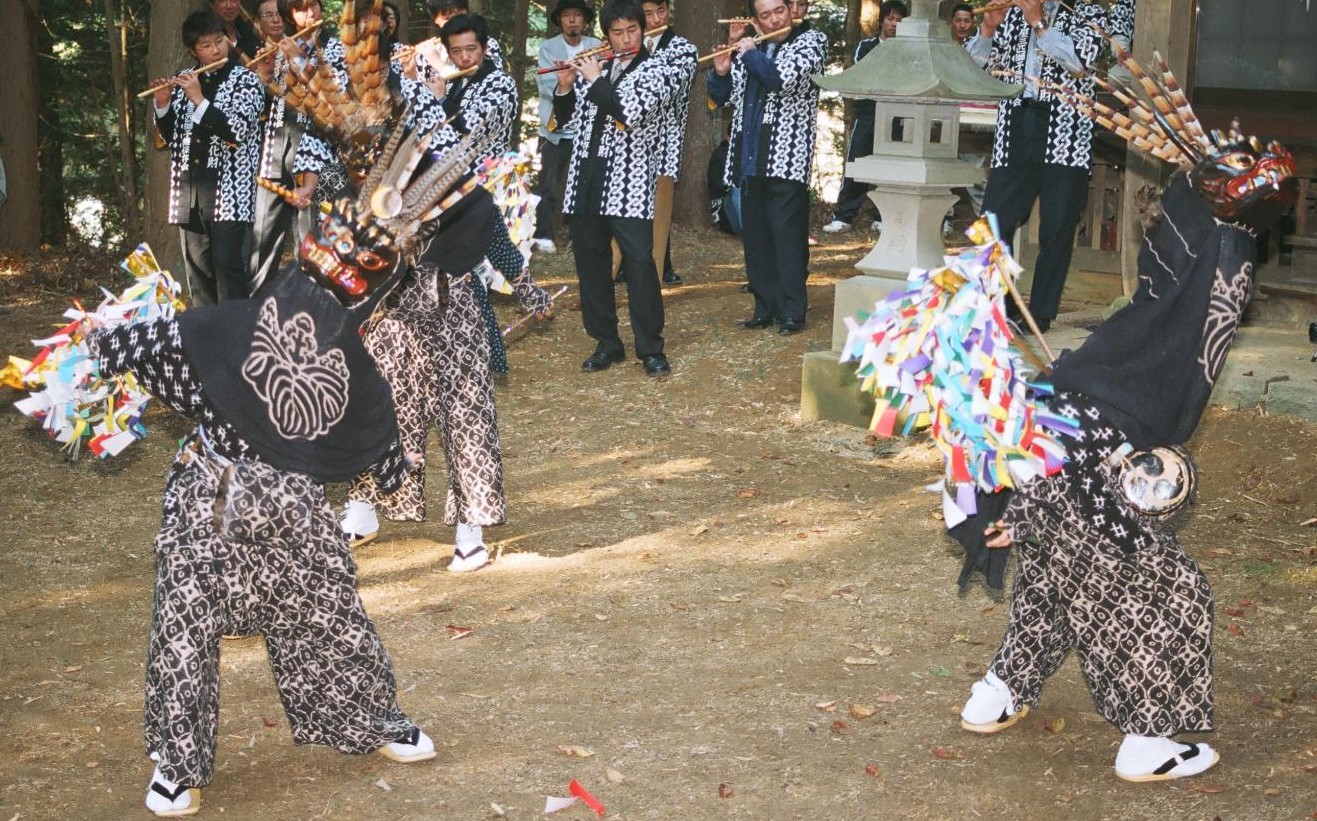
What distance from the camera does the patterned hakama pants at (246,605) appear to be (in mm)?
4352

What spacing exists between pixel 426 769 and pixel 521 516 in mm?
2784

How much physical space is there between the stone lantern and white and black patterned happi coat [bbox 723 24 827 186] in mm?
999

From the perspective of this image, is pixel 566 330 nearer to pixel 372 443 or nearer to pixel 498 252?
pixel 498 252

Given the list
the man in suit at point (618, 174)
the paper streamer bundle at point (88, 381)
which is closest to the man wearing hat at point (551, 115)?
the man in suit at point (618, 174)

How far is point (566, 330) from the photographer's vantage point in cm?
1126

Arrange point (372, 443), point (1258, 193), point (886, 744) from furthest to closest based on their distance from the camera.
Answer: point (886, 744) → point (372, 443) → point (1258, 193)

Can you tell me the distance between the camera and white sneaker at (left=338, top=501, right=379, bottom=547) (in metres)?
7.02

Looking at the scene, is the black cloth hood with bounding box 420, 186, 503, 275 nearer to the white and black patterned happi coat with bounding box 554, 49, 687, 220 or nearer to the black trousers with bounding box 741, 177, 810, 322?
the white and black patterned happi coat with bounding box 554, 49, 687, 220

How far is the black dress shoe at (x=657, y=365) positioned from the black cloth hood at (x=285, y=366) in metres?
5.38

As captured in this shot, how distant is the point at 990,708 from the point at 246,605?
232 cm

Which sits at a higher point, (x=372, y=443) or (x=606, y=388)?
(x=372, y=443)

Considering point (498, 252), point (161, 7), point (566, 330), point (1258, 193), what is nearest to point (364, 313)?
point (1258, 193)

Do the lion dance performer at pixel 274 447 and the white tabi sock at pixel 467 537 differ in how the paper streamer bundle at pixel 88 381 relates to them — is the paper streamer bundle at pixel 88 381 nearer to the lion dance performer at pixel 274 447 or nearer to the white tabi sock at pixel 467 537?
the lion dance performer at pixel 274 447

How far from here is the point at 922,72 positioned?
8344 mm
